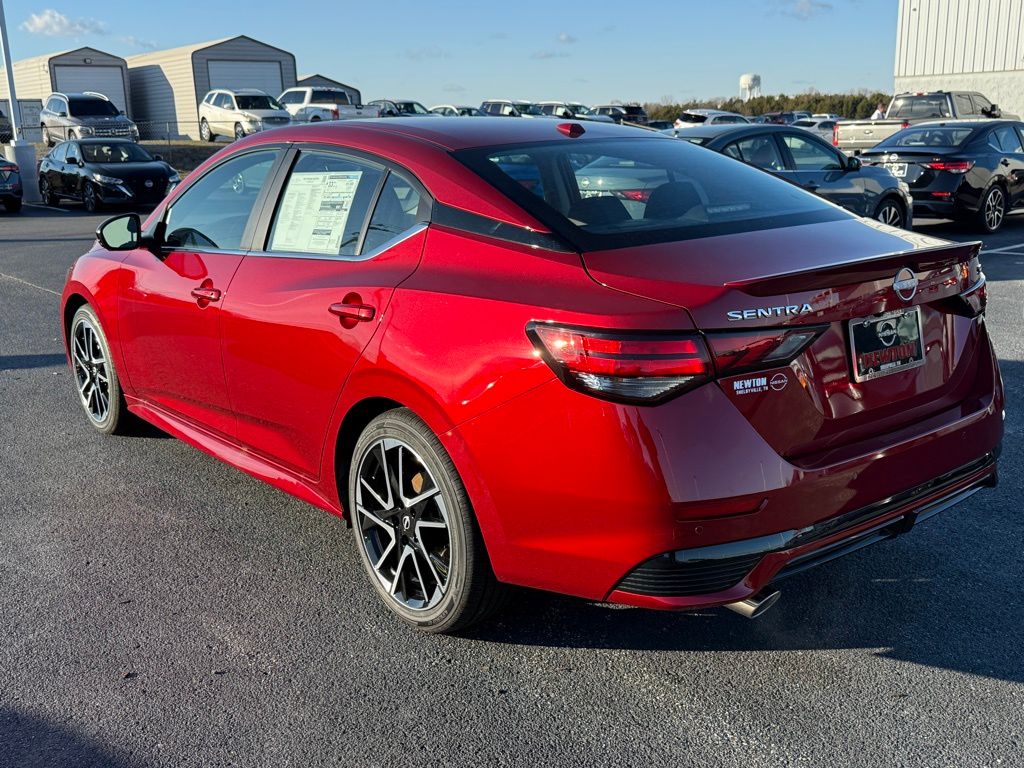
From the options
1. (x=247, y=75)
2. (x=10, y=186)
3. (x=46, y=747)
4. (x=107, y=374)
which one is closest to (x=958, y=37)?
(x=10, y=186)

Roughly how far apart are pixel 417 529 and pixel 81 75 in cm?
5729

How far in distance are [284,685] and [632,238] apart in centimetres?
170

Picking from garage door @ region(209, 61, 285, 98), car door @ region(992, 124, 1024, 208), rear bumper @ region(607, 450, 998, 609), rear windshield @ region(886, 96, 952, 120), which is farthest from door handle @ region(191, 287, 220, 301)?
garage door @ region(209, 61, 285, 98)

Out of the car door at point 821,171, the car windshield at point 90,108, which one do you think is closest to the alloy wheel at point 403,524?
the car door at point 821,171

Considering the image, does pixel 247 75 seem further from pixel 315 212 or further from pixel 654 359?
pixel 654 359

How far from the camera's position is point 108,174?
2089cm

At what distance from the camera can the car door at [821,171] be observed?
11.1 m

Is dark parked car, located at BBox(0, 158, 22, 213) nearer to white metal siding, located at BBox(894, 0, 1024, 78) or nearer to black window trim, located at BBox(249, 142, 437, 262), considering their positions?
black window trim, located at BBox(249, 142, 437, 262)

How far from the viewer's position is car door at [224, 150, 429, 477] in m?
3.38

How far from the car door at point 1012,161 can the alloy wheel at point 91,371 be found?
40.8ft

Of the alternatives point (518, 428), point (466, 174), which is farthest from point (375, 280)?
point (518, 428)

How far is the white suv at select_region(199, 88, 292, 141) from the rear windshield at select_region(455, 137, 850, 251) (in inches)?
1254

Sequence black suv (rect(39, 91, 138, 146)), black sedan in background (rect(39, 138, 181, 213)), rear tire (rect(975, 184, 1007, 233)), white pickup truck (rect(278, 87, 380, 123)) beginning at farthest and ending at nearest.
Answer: white pickup truck (rect(278, 87, 380, 123)) → black suv (rect(39, 91, 138, 146)) → black sedan in background (rect(39, 138, 181, 213)) → rear tire (rect(975, 184, 1007, 233))

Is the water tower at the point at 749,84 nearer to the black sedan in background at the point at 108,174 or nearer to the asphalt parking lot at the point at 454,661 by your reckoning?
the black sedan in background at the point at 108,174
